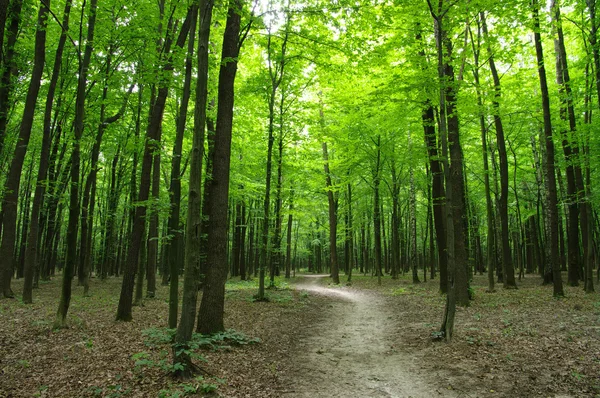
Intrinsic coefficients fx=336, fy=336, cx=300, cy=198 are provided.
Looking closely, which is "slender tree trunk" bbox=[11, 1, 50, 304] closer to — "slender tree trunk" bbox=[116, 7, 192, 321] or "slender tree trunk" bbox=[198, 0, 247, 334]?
"slender tree trunk" bbox=[116, 7, 192, 321]

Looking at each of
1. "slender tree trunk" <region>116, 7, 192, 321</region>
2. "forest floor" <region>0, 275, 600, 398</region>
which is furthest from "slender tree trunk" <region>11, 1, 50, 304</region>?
"slender tree trunk" <region>116, 7, 192, 321</region>

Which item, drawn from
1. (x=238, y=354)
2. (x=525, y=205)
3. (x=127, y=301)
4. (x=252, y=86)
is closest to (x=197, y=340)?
(x=238, y=354)

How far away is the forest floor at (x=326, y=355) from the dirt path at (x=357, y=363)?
0.02 meters

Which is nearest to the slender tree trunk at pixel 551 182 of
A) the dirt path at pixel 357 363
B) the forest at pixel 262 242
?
the forest at pixel 262 242

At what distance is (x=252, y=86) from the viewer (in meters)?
13.6

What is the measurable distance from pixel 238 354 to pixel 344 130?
52.7ft

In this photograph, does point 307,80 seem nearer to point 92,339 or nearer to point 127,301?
point 127,301

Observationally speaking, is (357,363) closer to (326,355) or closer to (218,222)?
(326,355)

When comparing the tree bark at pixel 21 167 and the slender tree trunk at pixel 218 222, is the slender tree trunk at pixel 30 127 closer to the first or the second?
the tree bark at pixel 21 167

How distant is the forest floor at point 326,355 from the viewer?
206 inches

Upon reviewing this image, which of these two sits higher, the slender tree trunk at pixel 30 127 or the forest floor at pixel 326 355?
the slender tree trunk at pixel 30 127

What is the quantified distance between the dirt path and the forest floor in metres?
0.02

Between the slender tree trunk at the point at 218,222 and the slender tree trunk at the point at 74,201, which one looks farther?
the slender tree trunk at the point at 74,201

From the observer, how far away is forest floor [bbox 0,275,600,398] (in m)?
5.23
